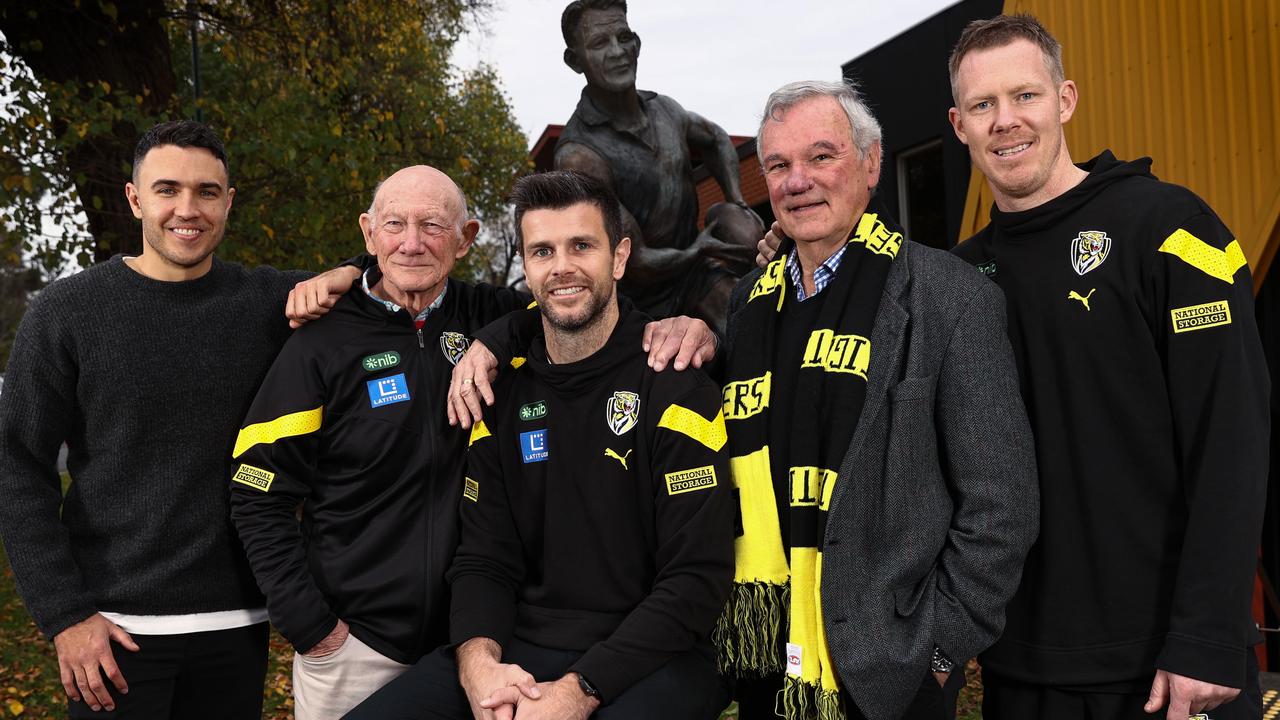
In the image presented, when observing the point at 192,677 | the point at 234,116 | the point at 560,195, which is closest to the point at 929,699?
the point at 560,195

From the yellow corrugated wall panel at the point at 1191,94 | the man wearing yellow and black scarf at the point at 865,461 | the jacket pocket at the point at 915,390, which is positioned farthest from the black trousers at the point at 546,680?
the yellow corrugated wall panel at the point at 1191,94

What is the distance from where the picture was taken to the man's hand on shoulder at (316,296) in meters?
3.00

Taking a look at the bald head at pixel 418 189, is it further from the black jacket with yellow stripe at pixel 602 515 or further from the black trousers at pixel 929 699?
the black trousers at pixel 929 699

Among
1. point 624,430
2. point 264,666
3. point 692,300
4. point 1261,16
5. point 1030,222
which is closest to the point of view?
point 1030,222

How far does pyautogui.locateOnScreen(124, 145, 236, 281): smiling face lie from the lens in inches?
118

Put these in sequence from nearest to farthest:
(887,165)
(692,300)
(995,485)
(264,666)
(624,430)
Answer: (995,485), (624,430), (264,666), (692,300), (887,165)

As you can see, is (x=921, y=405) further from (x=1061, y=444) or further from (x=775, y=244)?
(x=775, y=244)

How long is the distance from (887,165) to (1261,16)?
21.7 feet

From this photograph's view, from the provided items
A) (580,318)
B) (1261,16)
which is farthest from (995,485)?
(1261,16)

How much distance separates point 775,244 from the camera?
3.03 metres

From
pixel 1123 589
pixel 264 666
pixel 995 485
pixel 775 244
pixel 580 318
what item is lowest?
pixel 264 666

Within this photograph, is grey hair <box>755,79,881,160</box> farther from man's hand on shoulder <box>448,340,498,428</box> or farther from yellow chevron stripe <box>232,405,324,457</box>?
yellow chevron stripe <box>232,405,324,457</box>

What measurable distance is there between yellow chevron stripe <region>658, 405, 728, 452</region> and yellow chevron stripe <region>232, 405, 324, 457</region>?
3.44 feet

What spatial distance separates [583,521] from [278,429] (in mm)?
935
